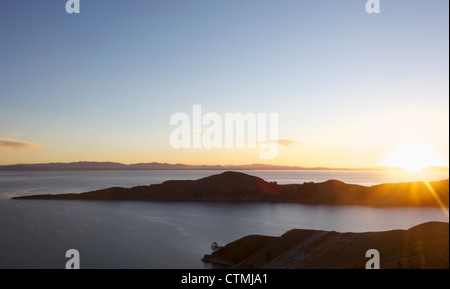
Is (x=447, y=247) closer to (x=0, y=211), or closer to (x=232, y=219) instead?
(x=232, y=219)

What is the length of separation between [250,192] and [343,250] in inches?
4476

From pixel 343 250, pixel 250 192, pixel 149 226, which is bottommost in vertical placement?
pixel 149 226

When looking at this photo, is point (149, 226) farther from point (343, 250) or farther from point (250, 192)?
point (343, 250)

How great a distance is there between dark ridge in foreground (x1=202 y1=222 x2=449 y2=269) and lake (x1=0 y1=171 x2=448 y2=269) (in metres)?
11.2

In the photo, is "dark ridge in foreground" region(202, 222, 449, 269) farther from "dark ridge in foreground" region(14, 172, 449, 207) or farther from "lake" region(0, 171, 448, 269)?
"dark ridge in foreground" region(14, 172, 449, 207)

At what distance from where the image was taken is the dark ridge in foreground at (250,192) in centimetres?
13025

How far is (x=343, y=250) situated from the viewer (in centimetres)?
3297

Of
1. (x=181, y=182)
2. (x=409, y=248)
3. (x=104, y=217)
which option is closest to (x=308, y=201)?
(x=181, y=182)

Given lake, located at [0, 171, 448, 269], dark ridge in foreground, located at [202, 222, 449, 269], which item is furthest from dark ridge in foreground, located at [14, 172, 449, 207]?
dark ridge in foreground, located at [202, 222, 449, 269]

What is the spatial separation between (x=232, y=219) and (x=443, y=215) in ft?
205

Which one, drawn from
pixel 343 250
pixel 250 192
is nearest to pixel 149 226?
pixel 250 192

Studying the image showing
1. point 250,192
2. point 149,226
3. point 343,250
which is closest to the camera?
point 343,250

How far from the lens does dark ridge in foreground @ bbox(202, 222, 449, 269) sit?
78.6ft
